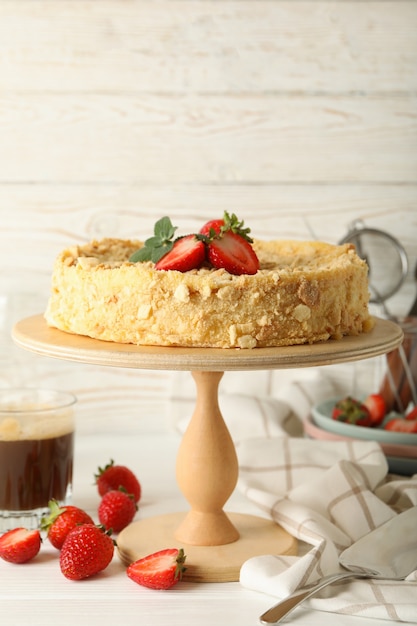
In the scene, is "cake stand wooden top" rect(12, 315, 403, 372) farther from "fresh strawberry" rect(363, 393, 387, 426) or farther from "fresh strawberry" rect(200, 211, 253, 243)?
"fresh strawberry" rect(363, 393, 387, 426)

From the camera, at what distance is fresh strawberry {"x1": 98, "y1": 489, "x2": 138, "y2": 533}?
1.40 m

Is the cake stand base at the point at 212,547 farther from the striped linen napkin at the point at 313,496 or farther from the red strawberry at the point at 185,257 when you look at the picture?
the red strawberry at the point at 185,257

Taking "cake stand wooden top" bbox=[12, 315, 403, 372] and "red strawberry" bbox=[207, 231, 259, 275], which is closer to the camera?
"cake stand wooden top" bbox=[12, 315, 403, 372]

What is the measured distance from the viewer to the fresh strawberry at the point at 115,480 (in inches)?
60.2

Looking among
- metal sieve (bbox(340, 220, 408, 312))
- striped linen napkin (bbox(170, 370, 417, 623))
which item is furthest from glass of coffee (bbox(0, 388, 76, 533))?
metal sieve (bbox(340, 220, 408, 312))

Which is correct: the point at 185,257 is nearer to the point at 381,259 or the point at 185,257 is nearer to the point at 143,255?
the point at 143,255

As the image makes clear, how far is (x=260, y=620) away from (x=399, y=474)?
66cm

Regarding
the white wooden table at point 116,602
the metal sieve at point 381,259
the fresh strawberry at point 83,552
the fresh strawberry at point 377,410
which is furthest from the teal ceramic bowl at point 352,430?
the fresh strawberry at point 83,552

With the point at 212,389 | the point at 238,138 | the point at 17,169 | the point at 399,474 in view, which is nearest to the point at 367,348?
the point at 212,389

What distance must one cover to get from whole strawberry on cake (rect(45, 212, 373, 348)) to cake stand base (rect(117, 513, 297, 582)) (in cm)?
32

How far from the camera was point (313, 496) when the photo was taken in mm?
1423

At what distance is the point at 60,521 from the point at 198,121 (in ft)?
3.32

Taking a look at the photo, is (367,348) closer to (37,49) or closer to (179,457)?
(179,457)

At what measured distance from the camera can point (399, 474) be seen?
166cm
